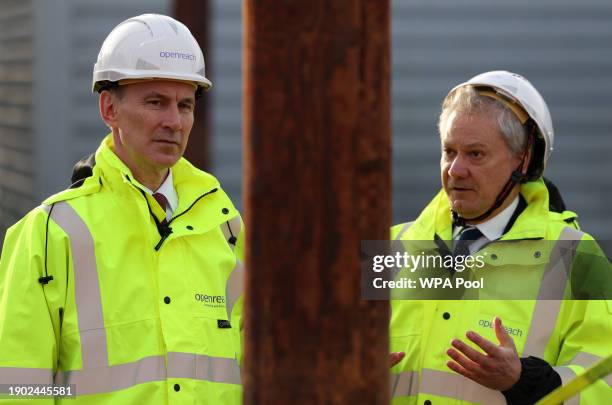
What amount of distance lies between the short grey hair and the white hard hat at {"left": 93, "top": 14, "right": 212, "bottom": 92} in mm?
802

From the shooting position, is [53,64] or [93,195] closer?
[93,195]

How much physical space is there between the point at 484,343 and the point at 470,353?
0.05m

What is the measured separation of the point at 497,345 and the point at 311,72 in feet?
5.71

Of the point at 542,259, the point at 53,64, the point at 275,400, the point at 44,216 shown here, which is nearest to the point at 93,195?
the point at 44,216

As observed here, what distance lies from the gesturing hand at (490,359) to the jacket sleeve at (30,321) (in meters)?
1.12

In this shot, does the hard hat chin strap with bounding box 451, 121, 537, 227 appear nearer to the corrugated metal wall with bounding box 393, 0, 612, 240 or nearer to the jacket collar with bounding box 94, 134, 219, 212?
the jacket collar with bounding box 94, 134, 219, 212

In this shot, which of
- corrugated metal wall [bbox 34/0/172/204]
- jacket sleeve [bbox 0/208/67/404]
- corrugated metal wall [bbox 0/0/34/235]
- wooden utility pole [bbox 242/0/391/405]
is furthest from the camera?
corrugated metal wall [bbox 0/0/34/235]

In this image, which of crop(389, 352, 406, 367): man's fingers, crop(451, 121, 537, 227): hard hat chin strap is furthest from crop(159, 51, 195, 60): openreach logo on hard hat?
crop(389, 352, 406, 367): man's fingers

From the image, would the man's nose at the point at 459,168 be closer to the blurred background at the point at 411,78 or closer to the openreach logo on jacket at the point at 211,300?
the openreach logo on jacket at the point at 211,300

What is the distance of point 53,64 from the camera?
1036cm

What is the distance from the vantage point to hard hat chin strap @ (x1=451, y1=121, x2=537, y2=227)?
13.4 feet

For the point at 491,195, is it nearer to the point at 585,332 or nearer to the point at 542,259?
the point at 542,259

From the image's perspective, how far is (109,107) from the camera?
3893mm

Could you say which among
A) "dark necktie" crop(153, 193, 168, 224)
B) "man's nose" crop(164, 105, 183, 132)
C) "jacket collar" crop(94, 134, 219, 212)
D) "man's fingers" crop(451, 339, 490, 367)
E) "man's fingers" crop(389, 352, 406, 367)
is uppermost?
"man's nose" crop(164, 105, 183, 132)
